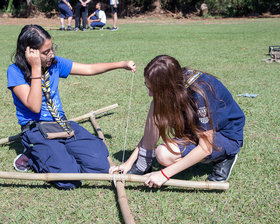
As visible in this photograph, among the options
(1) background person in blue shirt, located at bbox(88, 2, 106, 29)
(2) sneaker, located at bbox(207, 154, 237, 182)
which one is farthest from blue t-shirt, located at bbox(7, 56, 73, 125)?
(1) background person in blue shirt, located at bbox(88, 2, 106, 29)

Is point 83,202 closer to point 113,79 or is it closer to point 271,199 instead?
point 271,199

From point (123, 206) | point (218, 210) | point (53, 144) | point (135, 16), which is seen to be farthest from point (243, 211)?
point (135, 16)

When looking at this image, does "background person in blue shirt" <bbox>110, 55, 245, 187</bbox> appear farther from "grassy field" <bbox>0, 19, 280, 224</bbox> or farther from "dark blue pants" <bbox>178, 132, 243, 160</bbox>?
"grassy field" <bbox>0, 19, 280, 224</bbox>

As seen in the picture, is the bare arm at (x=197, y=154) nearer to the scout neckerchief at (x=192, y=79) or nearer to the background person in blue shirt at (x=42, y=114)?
the scout neckerchief at (x=192, y=79)

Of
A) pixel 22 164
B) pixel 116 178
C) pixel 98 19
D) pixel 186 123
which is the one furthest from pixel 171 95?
pixel 98 19

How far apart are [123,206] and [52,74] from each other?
1429mm

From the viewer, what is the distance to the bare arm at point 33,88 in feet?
8.55

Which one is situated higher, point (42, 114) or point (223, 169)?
point (42, 114)

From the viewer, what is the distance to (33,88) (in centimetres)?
262

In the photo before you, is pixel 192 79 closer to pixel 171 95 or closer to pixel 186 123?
pixel 171 95

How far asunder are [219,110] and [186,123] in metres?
0.26

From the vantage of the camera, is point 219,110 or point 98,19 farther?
point 98,19

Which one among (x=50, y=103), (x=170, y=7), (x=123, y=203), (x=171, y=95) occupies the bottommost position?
(x=123, y=203)

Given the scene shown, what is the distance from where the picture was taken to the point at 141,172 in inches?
107
